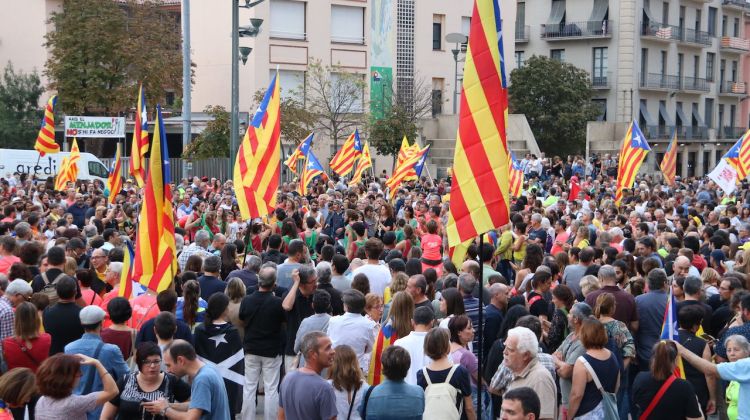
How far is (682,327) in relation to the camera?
829 centimetres

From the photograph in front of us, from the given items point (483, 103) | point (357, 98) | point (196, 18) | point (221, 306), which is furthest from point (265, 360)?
point (196, 18)

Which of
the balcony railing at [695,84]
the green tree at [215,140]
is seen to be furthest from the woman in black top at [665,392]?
the balcony railing at [695,84]

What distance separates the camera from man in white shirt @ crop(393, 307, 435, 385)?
731cm

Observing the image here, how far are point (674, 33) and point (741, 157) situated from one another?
4062 cm

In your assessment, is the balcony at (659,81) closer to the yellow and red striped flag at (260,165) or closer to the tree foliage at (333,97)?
the tree foliage at (333,97)

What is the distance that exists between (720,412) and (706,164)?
59731mm

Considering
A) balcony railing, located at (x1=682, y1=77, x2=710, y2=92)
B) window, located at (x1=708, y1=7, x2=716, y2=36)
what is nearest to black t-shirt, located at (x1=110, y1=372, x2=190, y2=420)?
balcony railing, located at (x1=682, y1=77, x2=710, y2=92)

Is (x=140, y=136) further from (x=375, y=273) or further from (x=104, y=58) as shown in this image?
(x=104, y=58)

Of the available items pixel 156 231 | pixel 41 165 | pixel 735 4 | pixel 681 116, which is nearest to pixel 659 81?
pixel 681 116

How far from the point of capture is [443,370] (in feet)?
21.9

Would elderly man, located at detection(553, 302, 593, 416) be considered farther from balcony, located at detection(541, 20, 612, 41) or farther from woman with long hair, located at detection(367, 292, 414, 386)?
balcony, located at detection(541, 20, 612, 41)

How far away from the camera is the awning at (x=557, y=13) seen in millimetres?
57312

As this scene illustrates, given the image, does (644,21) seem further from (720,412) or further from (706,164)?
(720,412)

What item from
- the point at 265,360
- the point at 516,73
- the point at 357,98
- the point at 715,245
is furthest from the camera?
the point at 516,73
